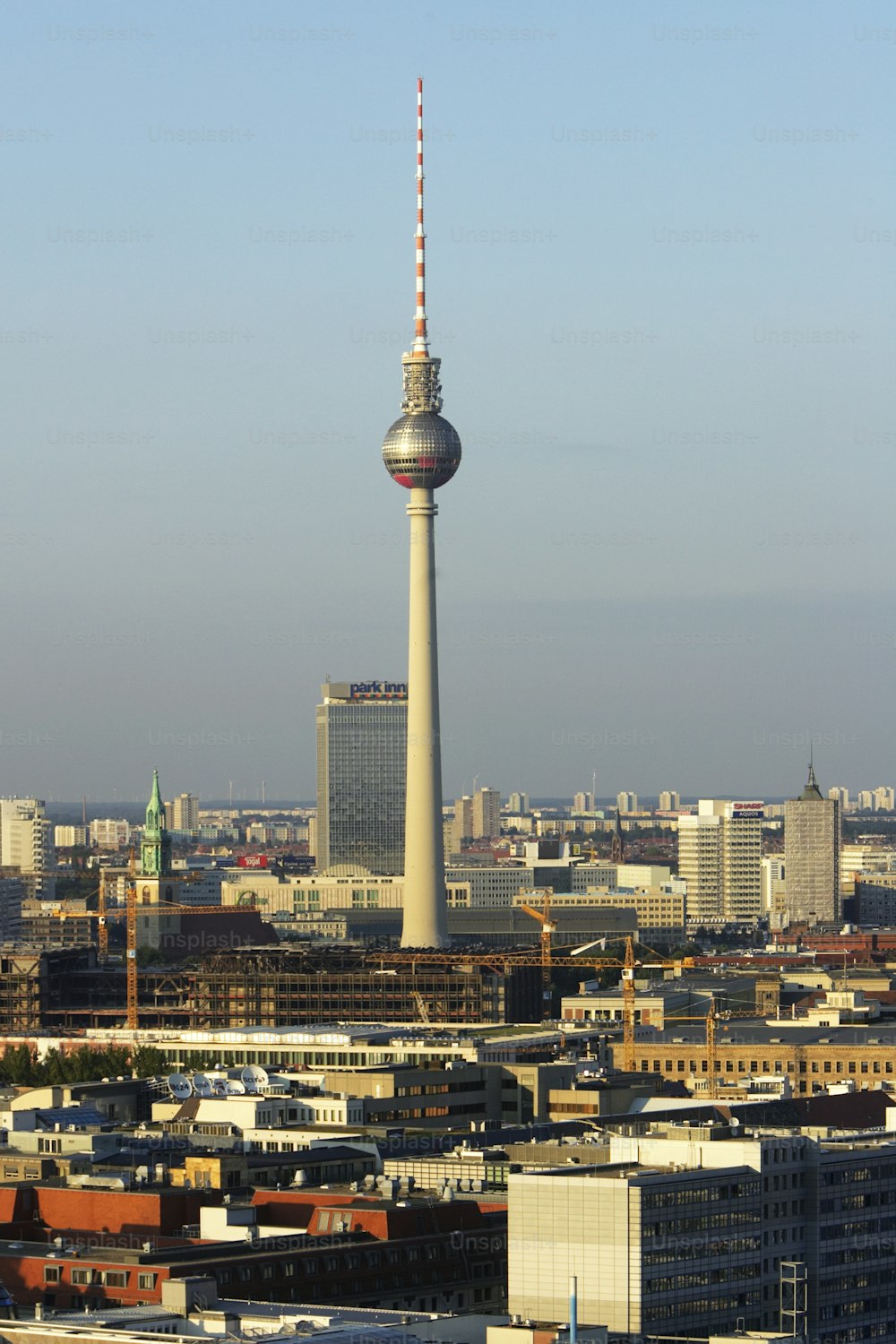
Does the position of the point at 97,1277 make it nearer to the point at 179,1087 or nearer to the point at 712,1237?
the point at 712,1237

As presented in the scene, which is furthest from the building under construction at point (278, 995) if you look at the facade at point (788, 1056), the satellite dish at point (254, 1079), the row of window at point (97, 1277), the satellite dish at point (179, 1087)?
the row of window at point (97, 1277)

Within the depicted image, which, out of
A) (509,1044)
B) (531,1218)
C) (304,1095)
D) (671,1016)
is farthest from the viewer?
(671,1016)

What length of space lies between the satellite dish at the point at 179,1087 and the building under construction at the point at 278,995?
44445 millimetres

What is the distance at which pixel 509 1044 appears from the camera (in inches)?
5197

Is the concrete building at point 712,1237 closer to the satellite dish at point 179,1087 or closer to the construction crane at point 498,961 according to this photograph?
the satellite dish at point 179,1087

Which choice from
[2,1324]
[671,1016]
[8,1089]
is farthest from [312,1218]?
[671,1016]

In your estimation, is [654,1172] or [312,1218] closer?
[654,1172]

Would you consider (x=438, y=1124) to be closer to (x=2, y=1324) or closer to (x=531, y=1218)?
(x=531, y=1218)

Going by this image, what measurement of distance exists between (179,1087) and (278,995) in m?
51.7

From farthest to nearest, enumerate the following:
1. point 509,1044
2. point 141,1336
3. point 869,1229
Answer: point 509,1044, point 869,1229, point 141,1336

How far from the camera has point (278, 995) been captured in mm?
164000

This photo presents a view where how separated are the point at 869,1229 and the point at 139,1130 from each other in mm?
32503

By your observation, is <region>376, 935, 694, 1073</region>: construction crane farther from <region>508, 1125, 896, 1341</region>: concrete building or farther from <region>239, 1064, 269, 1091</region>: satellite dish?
<region>508, 1125, 896, 1341</region>: concrete building

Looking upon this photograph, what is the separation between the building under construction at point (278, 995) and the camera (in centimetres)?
16250
